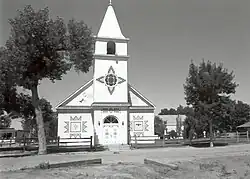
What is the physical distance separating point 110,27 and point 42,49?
14.1 m

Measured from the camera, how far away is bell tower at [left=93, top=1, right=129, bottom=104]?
31.5 m

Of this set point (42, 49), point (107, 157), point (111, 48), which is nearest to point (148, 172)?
point (107, 157)

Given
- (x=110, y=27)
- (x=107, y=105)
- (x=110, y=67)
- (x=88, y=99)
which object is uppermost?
(x=110, y=27)

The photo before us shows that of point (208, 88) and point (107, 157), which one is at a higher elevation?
point (208, 88)

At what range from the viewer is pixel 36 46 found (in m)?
19.7

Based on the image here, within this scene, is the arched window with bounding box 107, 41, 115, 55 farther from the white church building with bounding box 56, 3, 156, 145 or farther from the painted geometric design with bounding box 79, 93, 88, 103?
the painted geometric design with bounding box 79, 93, 88, 103

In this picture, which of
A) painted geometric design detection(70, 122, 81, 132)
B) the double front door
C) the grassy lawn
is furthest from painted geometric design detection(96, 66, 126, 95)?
the grassy lawn

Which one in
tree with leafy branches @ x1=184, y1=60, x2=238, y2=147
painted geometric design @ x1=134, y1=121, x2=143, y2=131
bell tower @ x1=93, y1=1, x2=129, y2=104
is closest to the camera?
tree with leafy branches @ x1=184, y1=60, x2=238, y2=147

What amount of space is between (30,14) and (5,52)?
3099mm

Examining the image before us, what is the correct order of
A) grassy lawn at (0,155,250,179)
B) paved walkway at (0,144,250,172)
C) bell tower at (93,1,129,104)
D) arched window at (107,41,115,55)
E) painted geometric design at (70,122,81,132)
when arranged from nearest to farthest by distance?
grassy lawn at (0,155,250,179) → paved walkway at (0,144,250,172) → bell tower at (93,1,129,104) → painted geometric design at (70,122,81,132) → arched window at (107,41,115,55)

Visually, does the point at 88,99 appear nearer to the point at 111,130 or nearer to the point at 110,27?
the point at 111,130

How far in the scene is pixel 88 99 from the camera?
33031 millimetres


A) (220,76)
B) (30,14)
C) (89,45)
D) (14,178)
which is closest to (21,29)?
(30,14)

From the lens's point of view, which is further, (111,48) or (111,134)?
(111,48)
